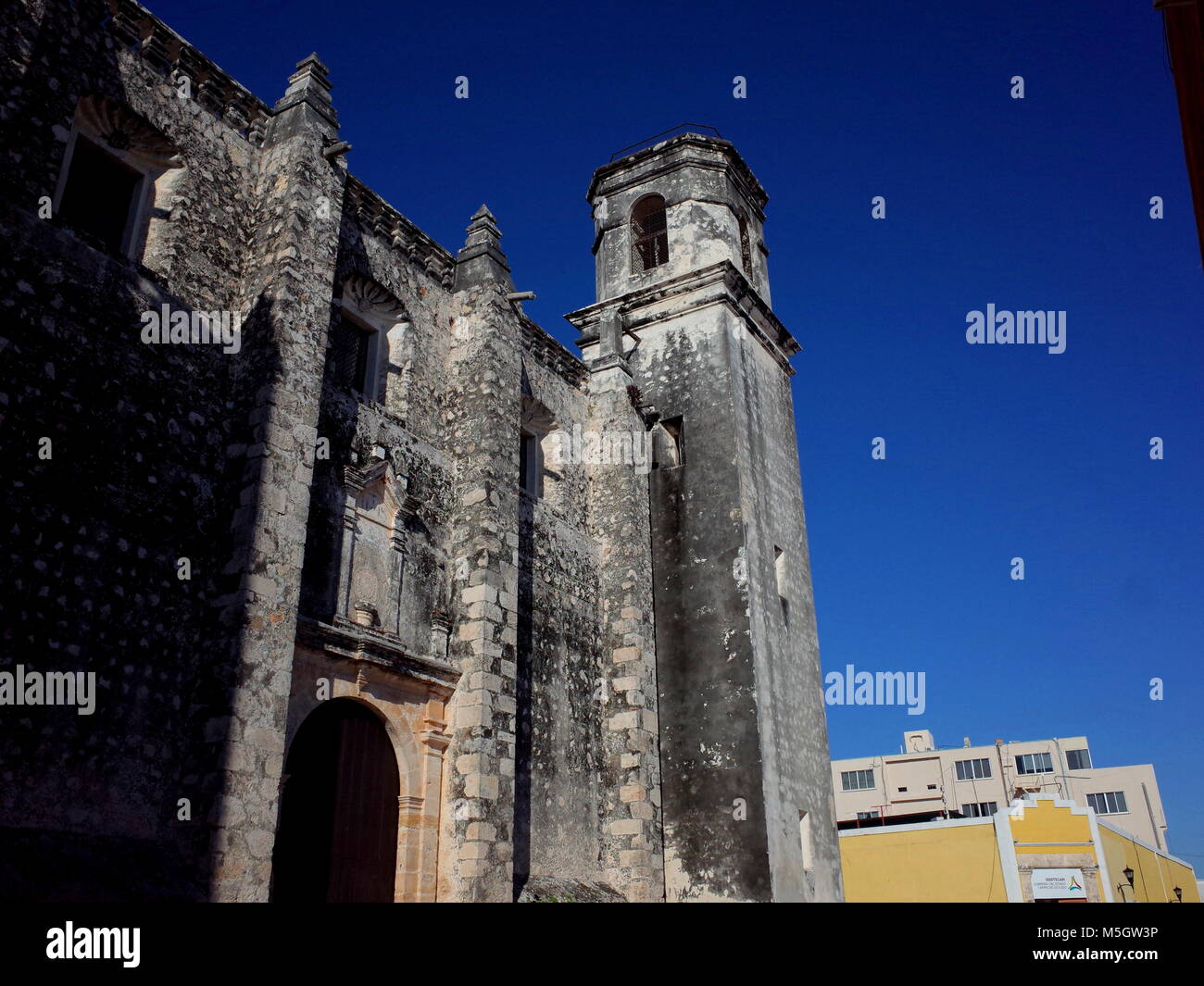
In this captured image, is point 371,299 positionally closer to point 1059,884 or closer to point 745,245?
point 745,245

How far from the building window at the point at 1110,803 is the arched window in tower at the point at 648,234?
50702 mm

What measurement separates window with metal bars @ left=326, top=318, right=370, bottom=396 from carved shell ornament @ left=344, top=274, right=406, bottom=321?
301mm

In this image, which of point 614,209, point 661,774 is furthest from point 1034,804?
point 614,209

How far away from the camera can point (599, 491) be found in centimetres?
1577

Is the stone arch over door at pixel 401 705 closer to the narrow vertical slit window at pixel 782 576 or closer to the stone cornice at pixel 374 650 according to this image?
the stone cornice at pixel 374 650

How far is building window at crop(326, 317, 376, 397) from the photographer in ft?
37.3

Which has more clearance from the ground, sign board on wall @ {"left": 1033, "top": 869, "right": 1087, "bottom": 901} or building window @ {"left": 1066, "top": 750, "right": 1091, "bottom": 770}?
building window @ {"left": 1066, "top": 750, "right": 1091, "bottom": 770}

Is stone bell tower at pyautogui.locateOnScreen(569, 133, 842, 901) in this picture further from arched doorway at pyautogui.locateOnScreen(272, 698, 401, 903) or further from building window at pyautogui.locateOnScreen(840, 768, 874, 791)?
building window at pyautogui.locateOnScreen(840, 768, 874, 791)

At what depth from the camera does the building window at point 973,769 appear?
54.6m

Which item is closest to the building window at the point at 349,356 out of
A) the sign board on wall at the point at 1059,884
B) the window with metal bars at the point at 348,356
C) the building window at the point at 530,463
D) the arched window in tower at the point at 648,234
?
the window with metal bars at the point at 348,356

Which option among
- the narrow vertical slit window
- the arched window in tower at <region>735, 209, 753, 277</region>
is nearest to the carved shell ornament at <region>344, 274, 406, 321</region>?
the narrow vertical slit window

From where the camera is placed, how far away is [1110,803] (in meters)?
55.1

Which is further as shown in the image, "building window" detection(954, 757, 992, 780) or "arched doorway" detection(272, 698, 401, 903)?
"building window" detection(954, 757, 992, 780)

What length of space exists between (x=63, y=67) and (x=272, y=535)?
467cm
